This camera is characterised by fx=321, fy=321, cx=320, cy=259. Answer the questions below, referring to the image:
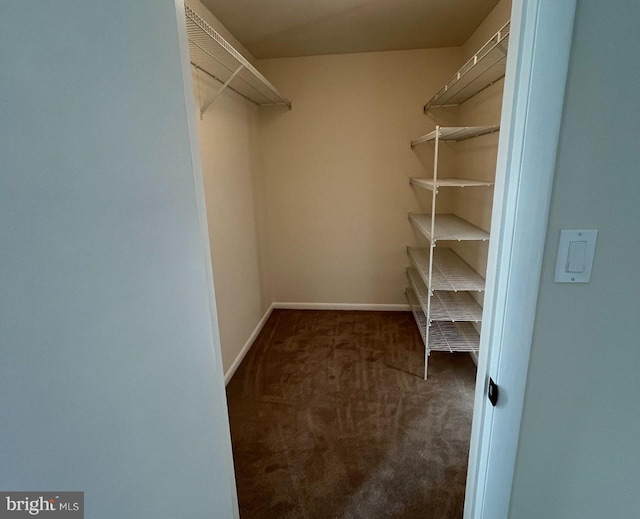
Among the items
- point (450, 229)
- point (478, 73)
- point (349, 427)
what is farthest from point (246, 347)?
point (478, 73)

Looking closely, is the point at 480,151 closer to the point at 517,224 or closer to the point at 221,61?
the point at 221,61

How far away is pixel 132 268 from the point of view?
574 millimetres

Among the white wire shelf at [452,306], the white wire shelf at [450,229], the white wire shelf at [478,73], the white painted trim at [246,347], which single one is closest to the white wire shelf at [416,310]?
the white wire shelf at [452,306]

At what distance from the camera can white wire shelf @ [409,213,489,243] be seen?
2.11m

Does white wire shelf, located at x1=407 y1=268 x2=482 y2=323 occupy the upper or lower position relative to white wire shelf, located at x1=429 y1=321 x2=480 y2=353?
upper

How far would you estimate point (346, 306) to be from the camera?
11.7ft

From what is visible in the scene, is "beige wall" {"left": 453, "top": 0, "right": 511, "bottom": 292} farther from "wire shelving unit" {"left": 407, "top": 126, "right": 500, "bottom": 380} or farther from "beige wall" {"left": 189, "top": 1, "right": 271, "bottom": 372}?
"beige wall" {"left": 189, "top": 1, "right": 271, "bottom": 372}

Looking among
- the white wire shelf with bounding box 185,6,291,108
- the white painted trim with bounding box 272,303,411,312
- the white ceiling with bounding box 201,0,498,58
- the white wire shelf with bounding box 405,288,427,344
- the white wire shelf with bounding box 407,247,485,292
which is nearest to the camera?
the white wire shelf with bounding box 185,6,291,108

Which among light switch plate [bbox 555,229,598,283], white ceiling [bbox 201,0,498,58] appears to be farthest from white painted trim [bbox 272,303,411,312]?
light switch plate [bbox 555,229,598,283]

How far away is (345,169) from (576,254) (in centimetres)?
274

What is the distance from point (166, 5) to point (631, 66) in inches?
35.8

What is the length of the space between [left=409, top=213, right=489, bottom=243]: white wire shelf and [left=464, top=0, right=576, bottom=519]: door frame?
1.43 metres

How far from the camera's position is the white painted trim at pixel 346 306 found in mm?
3502

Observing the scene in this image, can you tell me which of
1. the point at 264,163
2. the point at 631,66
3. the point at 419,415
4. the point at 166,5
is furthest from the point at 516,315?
the point at 264,163
